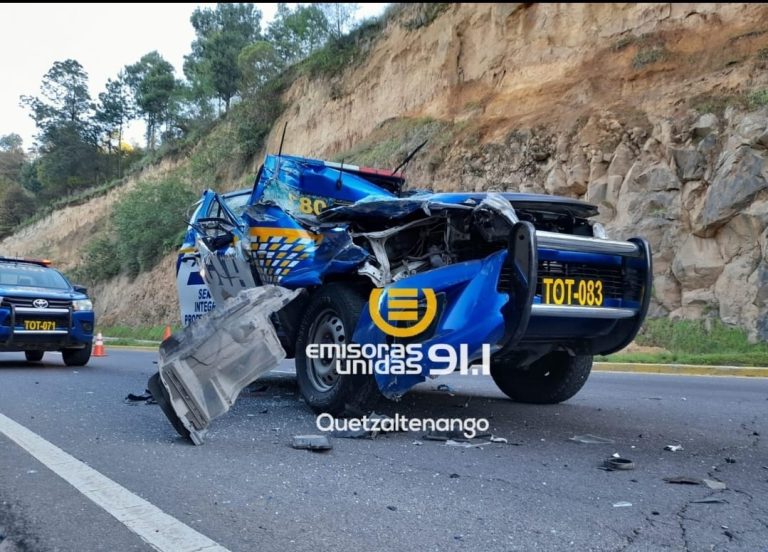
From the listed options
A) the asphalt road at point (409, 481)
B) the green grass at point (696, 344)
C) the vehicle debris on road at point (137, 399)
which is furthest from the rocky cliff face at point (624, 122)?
the vehicle debris on road at point (137, 399)

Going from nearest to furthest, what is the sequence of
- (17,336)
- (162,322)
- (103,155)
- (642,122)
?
(17,336), (642,122), (162,322), (103,155)

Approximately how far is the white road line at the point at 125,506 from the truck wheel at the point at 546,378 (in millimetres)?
3135

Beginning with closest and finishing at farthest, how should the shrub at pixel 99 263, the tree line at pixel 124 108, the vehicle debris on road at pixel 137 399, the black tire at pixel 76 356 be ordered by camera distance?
1. the vehicle debris on road at pixel 137 399
2. the black tire at pixel 76 356
3. the shrub at pixel 99 263
4. the tree line at pixel 124 108

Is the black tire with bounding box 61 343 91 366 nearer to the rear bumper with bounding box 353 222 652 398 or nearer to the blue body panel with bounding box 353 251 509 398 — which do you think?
the rear bumper with bounding box 353 222 652 398

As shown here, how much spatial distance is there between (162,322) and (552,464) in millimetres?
24405

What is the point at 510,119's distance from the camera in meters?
18.3

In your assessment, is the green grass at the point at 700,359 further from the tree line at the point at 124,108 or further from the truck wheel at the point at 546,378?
the tree line at the point at 124,108

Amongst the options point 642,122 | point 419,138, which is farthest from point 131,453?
Answer: point 419,138

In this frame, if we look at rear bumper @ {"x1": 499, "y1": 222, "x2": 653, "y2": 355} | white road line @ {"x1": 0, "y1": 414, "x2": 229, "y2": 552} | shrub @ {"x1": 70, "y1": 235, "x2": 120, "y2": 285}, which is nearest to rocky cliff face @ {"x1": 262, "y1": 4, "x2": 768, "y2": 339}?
rear bumper @ {"x1": 499, "y1": 222, "x2": 653, "y2": 355}

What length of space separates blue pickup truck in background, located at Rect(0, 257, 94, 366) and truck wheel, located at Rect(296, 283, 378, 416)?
17.7 feet

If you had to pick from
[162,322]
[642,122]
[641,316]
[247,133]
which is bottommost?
[162,322]

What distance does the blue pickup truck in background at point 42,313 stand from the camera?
8.74 m

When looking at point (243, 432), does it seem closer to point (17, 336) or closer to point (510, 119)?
point (17, 336)

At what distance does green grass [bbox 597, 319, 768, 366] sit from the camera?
A: 33.2ft
